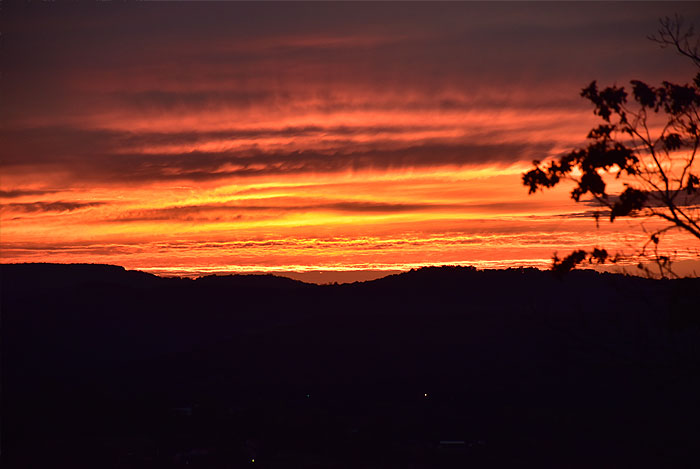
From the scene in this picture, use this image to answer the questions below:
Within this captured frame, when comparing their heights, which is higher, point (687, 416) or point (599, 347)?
point (599, 347)

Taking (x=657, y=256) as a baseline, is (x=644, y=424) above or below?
below

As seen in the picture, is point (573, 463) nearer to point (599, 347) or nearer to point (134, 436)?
point (134, 436)

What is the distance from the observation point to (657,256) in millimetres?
18469

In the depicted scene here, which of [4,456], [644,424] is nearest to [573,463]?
[644,424]

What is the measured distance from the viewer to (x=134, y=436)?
161 metres

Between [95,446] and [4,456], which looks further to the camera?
[95,446]

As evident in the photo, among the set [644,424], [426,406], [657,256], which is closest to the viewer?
[657,256]

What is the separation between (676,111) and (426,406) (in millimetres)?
164353

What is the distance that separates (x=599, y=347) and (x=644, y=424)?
494ft

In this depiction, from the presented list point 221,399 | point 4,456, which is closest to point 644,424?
point 221,399

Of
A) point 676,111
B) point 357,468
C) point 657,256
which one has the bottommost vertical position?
point 357,468

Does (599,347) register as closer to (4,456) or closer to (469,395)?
(4,456)

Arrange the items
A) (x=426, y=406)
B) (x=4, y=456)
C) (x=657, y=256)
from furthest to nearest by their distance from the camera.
→ (x=426, y=406) < (x=4, y=456) < (x=657, y=256)

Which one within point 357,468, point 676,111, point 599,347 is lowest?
point 357,468
